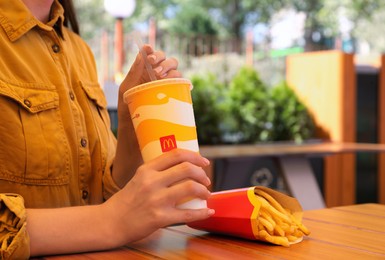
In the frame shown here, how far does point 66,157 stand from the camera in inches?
47.0

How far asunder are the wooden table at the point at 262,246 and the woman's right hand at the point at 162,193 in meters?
0.05

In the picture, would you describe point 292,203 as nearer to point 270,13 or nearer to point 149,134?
point 149,134

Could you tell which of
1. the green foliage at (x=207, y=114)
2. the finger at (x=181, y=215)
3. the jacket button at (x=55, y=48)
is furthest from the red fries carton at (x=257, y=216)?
the green foliage at (x=207, y=114)

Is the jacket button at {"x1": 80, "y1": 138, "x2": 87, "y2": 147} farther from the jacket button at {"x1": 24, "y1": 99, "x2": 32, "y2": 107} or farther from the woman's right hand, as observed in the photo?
the woman's right hand

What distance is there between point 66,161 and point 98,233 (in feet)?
1.19

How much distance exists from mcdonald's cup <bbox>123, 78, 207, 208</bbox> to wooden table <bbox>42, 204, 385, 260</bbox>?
0.25 ft

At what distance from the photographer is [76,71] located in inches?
53.9

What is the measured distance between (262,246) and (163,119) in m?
0.25

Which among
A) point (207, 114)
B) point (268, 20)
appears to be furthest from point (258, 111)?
point (268, 20)

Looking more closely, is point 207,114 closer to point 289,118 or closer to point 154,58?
point 289,118

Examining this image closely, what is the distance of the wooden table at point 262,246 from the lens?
83 centimetres

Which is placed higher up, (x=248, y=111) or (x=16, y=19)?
(x=16, y=19)

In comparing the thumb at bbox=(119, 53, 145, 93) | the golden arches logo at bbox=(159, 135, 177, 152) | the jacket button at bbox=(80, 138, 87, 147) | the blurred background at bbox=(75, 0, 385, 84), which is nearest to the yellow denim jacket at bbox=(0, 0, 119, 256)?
the jacket button at bbox=(80, 138, 87, 147)

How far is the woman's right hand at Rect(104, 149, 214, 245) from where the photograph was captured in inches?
32.3
